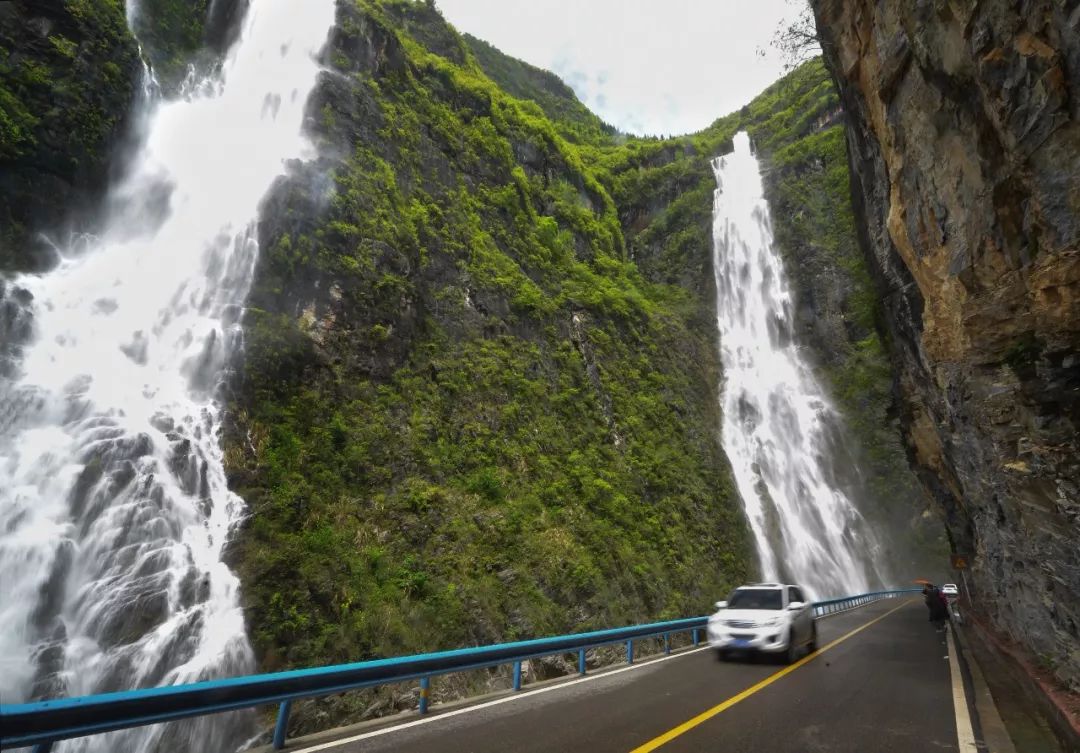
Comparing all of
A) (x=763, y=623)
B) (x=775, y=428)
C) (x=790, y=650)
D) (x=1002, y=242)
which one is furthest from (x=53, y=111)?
(x=775, y=428)

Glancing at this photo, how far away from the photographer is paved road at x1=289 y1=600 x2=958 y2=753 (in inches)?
221

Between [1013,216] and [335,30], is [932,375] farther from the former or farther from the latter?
[335,30]

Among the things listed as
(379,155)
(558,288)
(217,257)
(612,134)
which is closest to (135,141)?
(217,257)

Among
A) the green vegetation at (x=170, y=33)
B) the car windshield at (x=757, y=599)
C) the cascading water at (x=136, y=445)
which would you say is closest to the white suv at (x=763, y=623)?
the car windshield at (x=757, y=599)

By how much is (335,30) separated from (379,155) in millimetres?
8874

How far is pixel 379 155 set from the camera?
26.9m

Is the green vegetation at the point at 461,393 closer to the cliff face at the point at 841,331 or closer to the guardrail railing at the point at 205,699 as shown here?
the cliff face at the point at 841,331

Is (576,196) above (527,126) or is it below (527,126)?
below

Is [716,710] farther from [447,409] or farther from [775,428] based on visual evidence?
[775,428]

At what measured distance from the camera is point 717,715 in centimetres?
684

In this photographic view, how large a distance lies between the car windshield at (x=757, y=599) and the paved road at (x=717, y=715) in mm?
1072

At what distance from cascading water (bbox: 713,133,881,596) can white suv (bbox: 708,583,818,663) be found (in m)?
17.9

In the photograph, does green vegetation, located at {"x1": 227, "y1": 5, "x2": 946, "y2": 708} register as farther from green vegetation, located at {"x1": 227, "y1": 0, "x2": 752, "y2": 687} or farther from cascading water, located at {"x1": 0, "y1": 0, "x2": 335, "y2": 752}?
cascading water, located at {"x1": 0, "y1": 0, "x2": 335, "y2": 752}

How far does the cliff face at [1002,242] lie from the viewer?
22.2 feet
